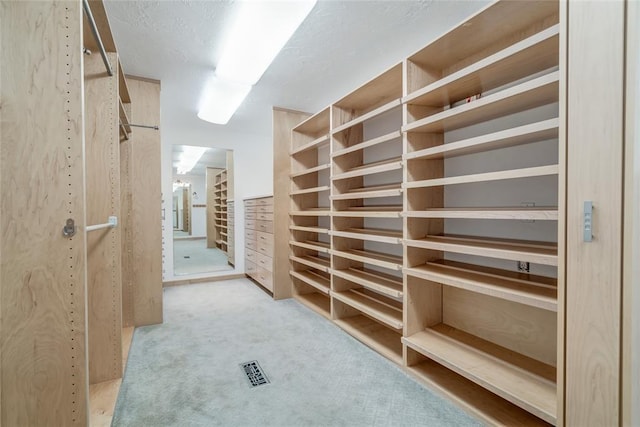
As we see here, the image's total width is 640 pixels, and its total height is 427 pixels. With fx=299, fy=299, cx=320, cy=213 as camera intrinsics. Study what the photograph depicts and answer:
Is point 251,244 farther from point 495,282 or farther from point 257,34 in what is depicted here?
point 495,282

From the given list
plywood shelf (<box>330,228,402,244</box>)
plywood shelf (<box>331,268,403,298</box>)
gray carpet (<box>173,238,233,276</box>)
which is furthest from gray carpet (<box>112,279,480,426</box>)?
gray carpet (<box>173,238,233,276</box>)

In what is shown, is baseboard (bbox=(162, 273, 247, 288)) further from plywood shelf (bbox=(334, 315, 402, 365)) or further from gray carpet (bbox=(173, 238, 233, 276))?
plywood shelf (bbox=(334, 315, 402, 365))

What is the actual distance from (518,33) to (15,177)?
246cm

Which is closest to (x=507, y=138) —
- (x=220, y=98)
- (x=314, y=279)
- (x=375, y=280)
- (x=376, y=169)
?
(x=376, y=169)

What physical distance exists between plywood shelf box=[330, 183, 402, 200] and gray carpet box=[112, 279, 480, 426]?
4.09 ft

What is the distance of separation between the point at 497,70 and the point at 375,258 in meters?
1.54

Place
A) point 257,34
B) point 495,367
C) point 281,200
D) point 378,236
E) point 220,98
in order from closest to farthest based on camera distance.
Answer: point 495,367, point 257,34, point 378,236, point 220,98, point 281,200

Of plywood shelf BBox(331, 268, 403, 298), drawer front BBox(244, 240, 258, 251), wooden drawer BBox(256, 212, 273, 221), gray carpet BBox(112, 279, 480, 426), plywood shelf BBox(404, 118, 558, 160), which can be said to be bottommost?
gray carpet BBox(112, 279, 480, 426)

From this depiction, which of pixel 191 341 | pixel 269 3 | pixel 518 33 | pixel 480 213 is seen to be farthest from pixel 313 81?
pixel 191 341

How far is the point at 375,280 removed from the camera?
255 cm

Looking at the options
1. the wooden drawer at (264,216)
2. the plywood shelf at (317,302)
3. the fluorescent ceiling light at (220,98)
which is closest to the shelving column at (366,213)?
the plywood shelf at (317,302)

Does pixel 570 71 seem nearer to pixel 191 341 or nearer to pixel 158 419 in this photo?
pixel 158 419

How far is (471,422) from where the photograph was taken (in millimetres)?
1598

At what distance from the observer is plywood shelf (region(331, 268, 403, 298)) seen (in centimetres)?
224
